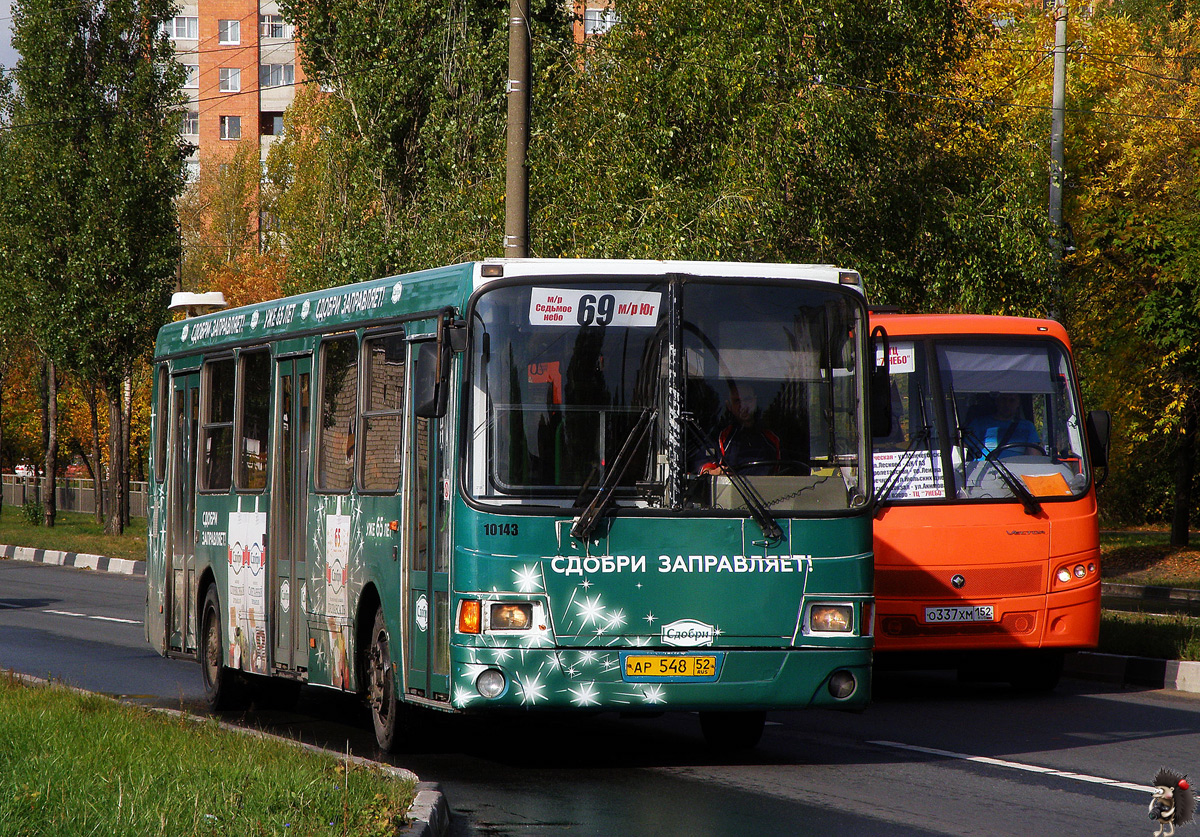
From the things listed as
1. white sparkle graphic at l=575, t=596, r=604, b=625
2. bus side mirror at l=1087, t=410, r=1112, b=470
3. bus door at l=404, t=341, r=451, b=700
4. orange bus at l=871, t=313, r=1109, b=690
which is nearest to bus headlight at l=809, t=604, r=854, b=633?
white sparkle graphic at l=575, t=596, r=604, b=625

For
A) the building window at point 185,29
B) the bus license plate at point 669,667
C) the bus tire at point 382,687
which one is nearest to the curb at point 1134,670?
the bus license plate at point 669,667

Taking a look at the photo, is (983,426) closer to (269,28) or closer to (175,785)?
(175,785)

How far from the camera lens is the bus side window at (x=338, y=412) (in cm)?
1071

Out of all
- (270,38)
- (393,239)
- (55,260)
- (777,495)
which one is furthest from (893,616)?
(270,38)

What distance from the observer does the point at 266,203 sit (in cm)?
7138

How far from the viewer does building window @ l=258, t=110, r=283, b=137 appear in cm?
8581

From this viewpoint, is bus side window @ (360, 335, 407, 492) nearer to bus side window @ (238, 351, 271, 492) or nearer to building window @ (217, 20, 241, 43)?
bus side window @ (238, 351, 271, 492)

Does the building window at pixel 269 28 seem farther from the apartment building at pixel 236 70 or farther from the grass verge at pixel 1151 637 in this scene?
the grass verge at pixel 1151 637

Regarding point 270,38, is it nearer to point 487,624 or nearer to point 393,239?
point 393,239

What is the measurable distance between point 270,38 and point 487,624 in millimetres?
79455

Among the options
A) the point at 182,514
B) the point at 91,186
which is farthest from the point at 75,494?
the point at 182,514

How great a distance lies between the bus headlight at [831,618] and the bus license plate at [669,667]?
0.61 meters

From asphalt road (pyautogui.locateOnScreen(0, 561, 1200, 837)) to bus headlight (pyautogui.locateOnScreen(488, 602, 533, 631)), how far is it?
32.9 inches

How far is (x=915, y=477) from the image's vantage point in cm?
1334
